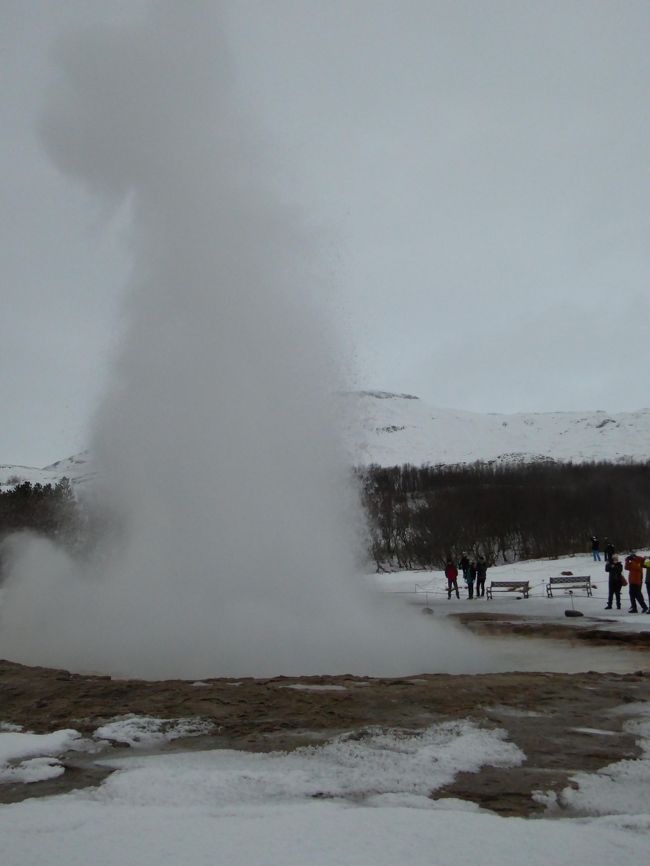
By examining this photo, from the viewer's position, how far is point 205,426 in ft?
41.3

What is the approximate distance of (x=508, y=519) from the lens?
73625mm

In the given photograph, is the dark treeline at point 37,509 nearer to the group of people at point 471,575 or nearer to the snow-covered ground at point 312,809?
the group of people at point 471,575

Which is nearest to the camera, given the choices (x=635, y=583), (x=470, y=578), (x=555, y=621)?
(x=555, y=621)

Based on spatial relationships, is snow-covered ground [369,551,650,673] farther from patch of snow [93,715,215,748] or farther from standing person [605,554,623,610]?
patch of snow [93,715,215,748]

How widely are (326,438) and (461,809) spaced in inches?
395

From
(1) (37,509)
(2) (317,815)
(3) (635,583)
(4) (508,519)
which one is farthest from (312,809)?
(4) (508,519)

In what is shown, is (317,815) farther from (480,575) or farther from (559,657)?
(480,575)

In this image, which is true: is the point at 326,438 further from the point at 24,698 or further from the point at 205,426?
the point at 24,698

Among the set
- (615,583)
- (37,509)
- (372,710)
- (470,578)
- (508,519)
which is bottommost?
(372,710)

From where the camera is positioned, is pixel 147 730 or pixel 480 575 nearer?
pixel 147 730

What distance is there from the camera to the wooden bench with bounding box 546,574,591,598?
789 inches

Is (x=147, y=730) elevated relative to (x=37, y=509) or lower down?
lower down

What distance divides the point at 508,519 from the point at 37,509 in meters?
48.2

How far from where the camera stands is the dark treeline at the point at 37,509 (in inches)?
1956
